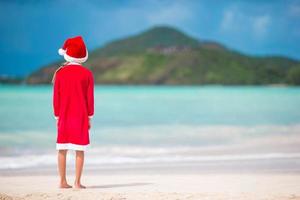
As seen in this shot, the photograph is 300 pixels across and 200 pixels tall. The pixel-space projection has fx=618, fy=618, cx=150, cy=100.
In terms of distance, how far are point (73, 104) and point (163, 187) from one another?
1.10 m

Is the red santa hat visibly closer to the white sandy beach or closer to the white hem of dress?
the white hem of dress

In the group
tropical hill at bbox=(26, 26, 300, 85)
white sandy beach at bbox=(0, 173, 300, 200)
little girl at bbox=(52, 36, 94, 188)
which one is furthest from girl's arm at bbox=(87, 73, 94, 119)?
tropical hill at bbox=(26, 26, 300, 85)

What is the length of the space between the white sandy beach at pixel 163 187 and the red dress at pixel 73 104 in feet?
1.48

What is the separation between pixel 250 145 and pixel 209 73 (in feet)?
360

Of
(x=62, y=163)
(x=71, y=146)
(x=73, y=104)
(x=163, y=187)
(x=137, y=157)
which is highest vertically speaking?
(x=73, y=104)

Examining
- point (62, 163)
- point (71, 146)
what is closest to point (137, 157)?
point (62, 163)

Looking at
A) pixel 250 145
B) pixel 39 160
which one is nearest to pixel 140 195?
pixel 39 160

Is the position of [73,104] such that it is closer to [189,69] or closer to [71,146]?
[71,146]

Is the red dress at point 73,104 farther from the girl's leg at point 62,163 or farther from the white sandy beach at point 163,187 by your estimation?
the white sandy beach at point 163,187

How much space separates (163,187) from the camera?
5457 millimetres

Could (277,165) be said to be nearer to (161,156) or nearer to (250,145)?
(161,156)

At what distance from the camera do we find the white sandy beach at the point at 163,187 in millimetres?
4914

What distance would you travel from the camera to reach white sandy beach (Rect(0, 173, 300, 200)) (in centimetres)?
491

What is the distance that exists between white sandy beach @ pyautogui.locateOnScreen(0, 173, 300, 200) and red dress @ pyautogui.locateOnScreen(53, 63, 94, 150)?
0.45 metres
